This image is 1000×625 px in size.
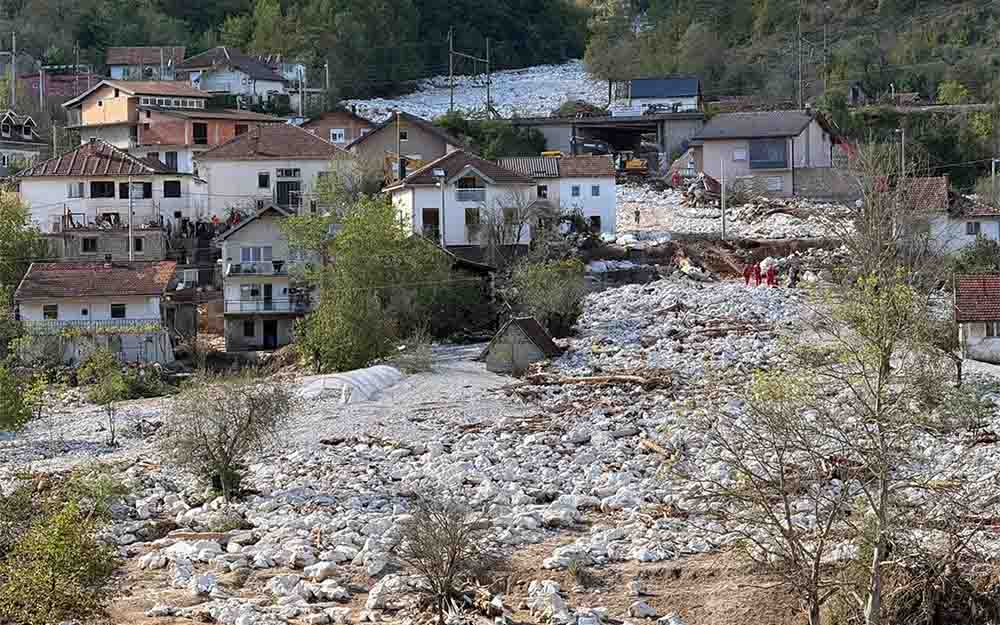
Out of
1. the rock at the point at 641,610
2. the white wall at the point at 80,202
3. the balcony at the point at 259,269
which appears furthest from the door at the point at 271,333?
the rock at the point at 641,610

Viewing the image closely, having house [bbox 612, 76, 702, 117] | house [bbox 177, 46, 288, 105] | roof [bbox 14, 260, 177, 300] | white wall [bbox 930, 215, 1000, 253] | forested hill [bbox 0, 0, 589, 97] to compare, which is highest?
forested hill [bbox 0, 0, 589, 97]

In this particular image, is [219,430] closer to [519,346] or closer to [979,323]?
[519,346]

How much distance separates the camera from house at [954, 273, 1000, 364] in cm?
3353

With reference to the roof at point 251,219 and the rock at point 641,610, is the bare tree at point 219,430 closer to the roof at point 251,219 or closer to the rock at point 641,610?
the rock at point 641,610

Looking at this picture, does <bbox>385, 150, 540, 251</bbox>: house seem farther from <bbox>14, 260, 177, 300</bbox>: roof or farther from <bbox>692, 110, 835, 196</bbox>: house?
<bbox>692, 110, 835, 196</bbox>: house

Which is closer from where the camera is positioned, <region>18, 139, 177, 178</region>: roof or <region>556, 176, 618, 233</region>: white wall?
<region>556, 176, 618, 233</region>: white wall

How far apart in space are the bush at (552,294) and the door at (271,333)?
7383 mm

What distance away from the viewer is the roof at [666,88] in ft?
224

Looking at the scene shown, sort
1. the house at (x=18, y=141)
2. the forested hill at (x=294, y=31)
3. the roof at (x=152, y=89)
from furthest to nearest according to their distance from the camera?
the forested hill at (x=294, y=31) < the house at (x=18, y=141) < the roof at (x=152, y=89)

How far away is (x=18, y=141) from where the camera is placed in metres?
63.9

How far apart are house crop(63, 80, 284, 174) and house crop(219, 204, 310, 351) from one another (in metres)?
10.0

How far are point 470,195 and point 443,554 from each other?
29.5 metres

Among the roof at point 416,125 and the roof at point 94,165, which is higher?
the roof at point 416,125

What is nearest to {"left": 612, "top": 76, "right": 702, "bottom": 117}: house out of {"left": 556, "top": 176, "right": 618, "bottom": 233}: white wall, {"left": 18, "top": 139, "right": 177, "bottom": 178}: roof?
{"left": 556, "top": 176, "right": 618, "bottom": 233}: white wall
